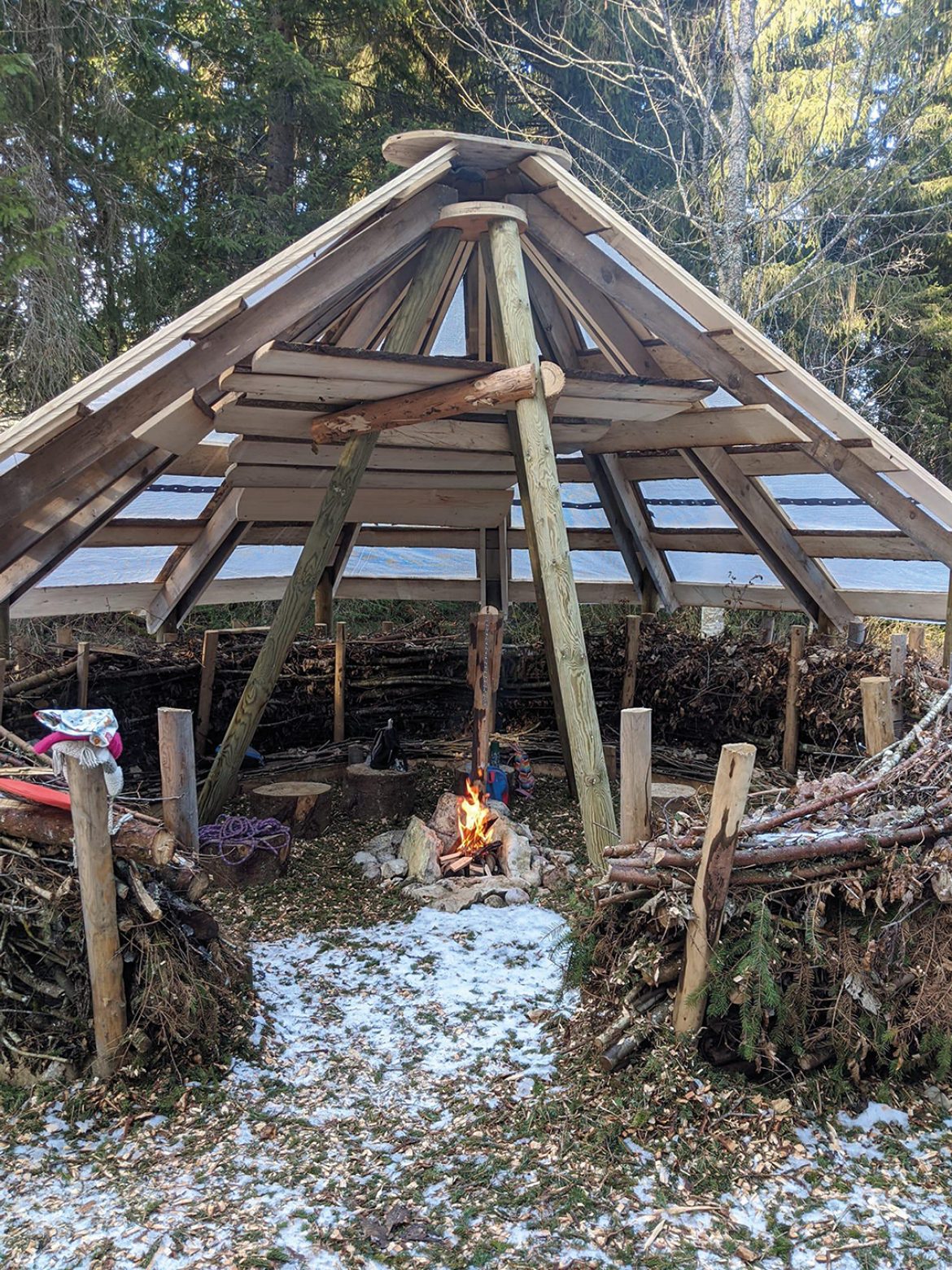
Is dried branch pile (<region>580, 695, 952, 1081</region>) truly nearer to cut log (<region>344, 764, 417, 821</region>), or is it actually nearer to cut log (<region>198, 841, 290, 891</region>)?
cut log (<region>198, 841, 290, 891</region>)

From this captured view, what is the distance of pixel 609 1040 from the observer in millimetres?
3463

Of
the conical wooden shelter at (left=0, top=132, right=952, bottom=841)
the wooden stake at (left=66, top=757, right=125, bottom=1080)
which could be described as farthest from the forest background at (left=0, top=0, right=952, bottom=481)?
the wooden stake at (left=66, top=757, right=125, bottom=1080)

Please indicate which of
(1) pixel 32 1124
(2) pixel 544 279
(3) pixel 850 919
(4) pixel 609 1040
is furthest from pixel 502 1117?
(2) pixel 544 279

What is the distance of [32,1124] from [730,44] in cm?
1118

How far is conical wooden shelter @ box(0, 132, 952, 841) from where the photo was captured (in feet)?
15.5

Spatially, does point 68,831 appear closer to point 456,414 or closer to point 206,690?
point 456,414

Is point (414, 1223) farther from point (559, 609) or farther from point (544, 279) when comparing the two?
point (544, 279)

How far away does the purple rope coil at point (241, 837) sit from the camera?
5730 mm

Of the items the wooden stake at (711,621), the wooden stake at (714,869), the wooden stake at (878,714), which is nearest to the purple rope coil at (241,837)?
the wooden stake at (714,869)

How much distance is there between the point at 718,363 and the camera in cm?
561

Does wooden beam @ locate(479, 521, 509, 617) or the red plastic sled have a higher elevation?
wooden beam @ locate(479, 521, 509, 617)

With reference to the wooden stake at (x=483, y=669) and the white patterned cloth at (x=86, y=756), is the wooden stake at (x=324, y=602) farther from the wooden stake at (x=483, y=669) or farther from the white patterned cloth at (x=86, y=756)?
the white patterned cloth at (x=86, y=756)

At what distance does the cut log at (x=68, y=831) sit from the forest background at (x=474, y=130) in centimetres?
535

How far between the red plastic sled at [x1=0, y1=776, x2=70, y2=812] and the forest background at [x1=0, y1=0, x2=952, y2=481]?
5229mm
